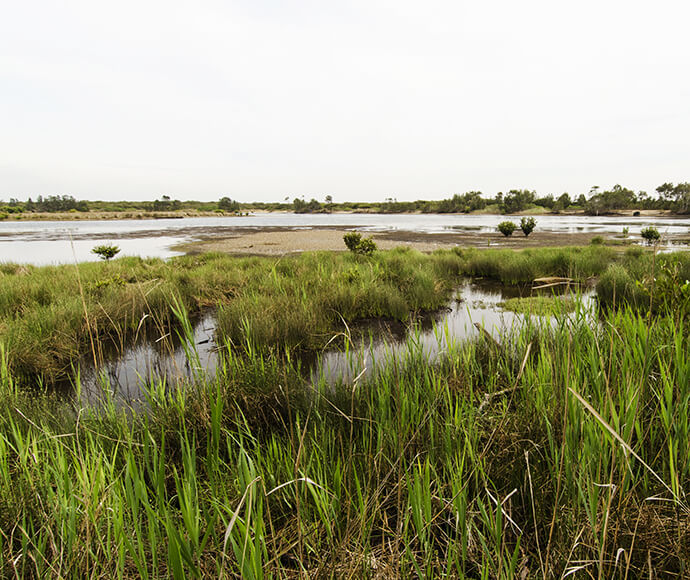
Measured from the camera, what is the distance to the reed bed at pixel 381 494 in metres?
1.30

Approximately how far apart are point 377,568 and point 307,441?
98cm

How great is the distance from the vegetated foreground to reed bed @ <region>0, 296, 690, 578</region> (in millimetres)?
17

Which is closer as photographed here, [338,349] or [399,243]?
[338,349]

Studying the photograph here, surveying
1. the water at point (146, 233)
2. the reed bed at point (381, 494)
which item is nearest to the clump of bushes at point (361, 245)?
the water at point (146, 233)

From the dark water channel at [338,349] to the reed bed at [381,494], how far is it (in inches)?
23.7

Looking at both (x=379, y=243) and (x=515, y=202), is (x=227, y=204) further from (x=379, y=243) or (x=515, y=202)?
(x=379, y=243)

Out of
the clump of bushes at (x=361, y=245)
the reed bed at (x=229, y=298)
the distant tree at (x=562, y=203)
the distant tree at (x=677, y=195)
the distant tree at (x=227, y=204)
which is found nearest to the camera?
the reed bed at (x=229, y=298)

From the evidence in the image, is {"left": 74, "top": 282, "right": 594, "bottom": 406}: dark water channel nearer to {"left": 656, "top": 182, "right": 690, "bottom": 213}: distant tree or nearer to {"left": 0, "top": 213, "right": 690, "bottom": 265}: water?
{"left": 0, "top": 213, "right": 690, "bottom": 265}: water

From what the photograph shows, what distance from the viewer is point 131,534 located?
161 centimetres

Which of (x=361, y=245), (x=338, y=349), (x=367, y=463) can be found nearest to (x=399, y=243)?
(x=361, y=245)

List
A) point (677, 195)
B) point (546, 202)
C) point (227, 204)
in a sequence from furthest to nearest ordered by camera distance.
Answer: point (227, 204)
point (546, 202)
point (677, 195)

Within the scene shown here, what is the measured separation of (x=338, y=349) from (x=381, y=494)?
3397 mm

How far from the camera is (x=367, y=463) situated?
183 cm

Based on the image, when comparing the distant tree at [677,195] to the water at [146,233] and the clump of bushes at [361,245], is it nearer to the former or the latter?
the water at [146,233]
